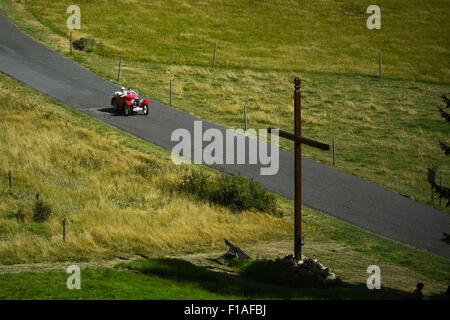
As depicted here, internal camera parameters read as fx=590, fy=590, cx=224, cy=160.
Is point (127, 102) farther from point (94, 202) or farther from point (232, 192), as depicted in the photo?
point (94, 202)

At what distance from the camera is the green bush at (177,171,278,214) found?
2264 centimetres

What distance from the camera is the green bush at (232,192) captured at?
22641 mm

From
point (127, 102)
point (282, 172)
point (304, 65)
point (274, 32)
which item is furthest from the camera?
point (274, 32)

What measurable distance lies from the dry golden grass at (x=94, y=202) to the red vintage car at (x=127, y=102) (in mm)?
3243

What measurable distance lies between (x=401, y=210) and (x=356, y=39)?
45266mm

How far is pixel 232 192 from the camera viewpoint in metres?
23.2

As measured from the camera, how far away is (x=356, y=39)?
65.9 metres

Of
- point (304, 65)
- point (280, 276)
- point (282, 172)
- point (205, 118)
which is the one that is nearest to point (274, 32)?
point (304, 65)

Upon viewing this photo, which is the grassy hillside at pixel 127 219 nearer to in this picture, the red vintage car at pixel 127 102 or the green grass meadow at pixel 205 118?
the green grass meadow at pixel 205 118

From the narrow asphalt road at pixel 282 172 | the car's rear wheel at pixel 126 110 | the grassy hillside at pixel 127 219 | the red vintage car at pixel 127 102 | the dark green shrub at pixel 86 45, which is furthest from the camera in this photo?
the dark green shrub at pixel 86 45

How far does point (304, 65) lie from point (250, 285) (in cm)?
4155

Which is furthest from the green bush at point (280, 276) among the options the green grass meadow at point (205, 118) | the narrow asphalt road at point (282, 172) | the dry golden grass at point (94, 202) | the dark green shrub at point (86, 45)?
the dark green shrub at point (86, 45)
